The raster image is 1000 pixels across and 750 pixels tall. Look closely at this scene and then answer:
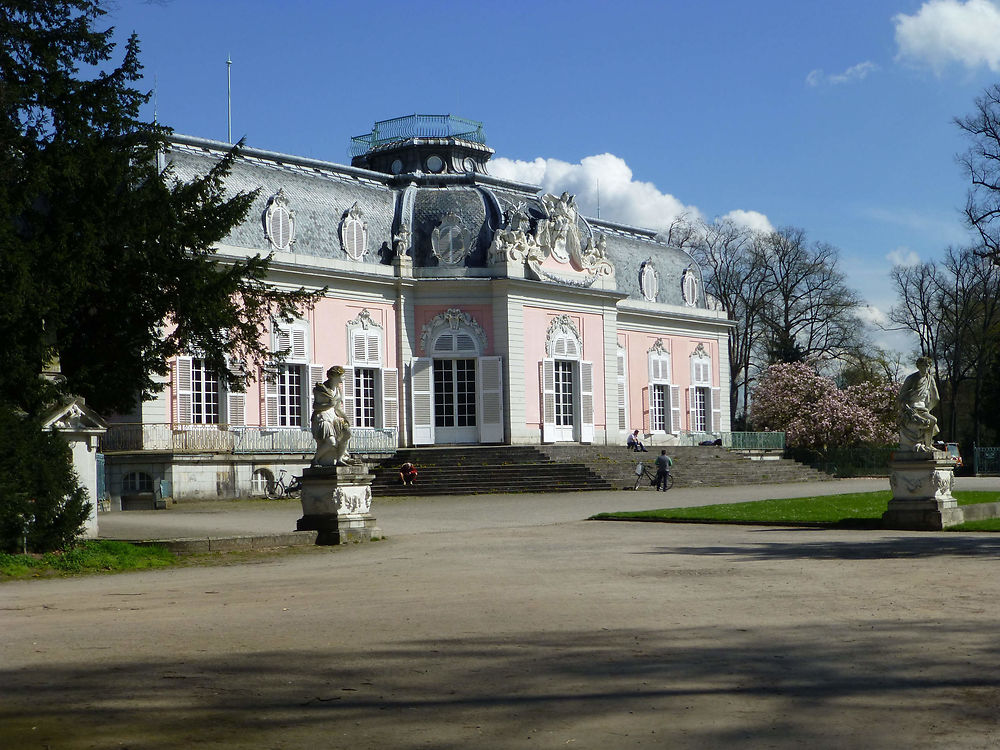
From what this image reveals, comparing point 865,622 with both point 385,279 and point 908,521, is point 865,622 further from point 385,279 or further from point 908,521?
point 385,279

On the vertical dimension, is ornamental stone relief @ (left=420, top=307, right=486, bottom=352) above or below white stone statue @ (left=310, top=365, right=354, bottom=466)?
above

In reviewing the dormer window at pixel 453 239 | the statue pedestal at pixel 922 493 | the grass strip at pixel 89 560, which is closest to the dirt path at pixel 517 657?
the grass strip at pixel 89 560

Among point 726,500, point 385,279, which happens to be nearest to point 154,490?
point 385,279

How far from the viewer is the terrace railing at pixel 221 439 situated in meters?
31.4

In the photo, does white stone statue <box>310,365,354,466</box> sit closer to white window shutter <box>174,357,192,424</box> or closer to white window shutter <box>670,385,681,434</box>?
white window shutter <box>174,357,192,424</box>

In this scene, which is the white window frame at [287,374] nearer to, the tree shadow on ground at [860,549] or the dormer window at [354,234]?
the dormer window at [354,234]

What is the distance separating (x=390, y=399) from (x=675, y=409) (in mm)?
13934

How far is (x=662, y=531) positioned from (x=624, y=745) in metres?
14.2

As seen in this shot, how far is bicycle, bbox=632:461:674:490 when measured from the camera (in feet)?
113

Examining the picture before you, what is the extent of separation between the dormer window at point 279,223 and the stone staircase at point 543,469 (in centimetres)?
696

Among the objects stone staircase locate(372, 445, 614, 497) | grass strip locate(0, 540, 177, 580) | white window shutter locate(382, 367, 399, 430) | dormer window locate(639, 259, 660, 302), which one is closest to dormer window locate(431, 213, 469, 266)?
white window shutter locate(382, 367, 399, 430)

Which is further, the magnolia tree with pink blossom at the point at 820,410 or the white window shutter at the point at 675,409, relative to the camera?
the magnolia tree with pink blossom at the point at 820,410

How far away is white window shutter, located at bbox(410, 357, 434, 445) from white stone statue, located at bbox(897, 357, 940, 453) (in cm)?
2097

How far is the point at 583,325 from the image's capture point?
136 ft
